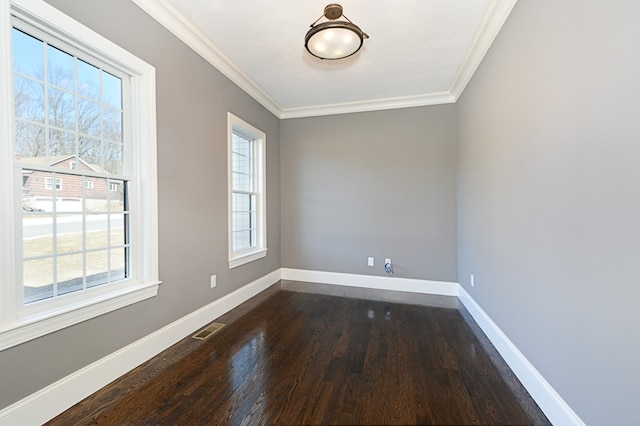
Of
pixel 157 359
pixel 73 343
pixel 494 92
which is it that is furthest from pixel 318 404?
pixel 494 92

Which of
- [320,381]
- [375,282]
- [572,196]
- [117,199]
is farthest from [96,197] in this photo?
[375,282]

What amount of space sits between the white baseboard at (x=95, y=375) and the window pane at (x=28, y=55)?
70.6 inches

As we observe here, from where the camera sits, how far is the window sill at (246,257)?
3125 mm

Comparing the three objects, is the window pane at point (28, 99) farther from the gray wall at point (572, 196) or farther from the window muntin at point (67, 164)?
the gray wall at point (572, 196)

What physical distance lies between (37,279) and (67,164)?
71 centimetres

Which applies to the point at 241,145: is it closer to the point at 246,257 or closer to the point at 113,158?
the point at 246,257

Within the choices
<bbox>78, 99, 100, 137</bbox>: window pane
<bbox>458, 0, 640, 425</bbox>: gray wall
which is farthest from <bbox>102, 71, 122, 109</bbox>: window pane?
<bbox>458, 0, 640, 425</bbox>: gray wall

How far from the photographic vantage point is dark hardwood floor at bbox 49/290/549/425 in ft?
4.98

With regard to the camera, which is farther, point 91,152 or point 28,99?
point 91,152

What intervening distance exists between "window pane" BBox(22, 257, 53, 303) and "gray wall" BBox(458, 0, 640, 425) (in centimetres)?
285

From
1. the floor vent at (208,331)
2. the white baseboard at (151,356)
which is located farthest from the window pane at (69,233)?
the floor vent at (208,331)

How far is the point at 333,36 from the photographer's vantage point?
2115 millimetres

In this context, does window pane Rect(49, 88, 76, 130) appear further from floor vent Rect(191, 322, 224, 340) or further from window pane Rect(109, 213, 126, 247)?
floor vent Rect(191, 322, 224, 340)

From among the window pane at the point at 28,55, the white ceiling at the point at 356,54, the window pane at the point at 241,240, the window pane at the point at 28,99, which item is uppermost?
the white ceiling at the point at 356,54
